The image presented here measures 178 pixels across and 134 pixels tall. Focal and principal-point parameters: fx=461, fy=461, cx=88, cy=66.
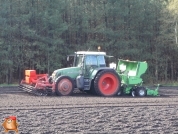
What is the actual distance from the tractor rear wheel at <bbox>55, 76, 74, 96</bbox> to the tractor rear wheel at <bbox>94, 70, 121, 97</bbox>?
3.32 ft

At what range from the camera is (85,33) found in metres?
29.7

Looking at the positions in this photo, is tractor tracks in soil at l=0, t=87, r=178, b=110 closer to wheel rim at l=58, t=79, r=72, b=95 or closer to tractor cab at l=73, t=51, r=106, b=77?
wheel rim at l=58, t=79, r=72, b=95

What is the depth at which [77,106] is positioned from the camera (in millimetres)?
14039

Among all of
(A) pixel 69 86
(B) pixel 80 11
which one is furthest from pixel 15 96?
(B) pixel 80 11

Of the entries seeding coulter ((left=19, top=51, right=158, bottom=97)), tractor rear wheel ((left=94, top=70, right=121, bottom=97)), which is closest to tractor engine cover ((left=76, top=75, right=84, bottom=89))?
seeding coulter ((left=19, top=51, right=158, bottom=97))

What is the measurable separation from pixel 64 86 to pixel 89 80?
111 cm

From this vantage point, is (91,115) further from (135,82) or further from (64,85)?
(135,82)

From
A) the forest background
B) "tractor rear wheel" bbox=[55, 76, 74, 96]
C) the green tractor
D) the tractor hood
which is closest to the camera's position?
"tractor rear wheel" bbox=[55, 76, 74, 96]

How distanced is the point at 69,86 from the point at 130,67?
303 cm

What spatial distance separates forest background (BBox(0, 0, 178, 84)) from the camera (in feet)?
89.0

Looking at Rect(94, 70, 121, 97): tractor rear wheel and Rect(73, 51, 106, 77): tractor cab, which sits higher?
Rect(73, 51, 106, 77): tractor cab

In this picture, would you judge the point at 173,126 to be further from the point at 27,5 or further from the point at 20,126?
the point at 27,5

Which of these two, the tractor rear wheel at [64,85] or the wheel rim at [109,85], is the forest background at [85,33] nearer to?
the tractor rear wheel at [64,85]

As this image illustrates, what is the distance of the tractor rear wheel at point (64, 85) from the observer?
17.7 meters
